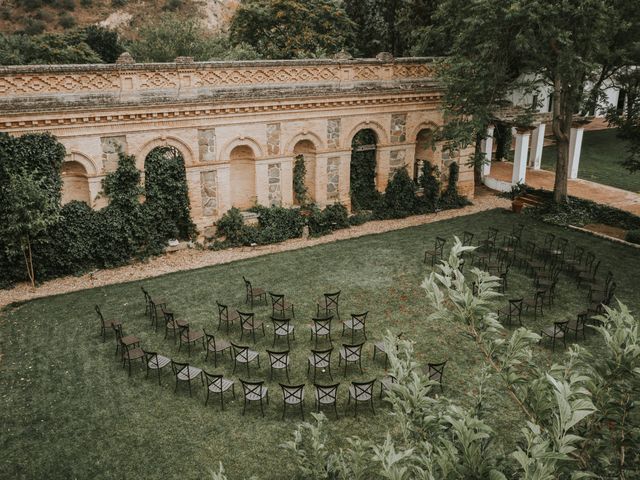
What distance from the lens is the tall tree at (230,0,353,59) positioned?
123 feet

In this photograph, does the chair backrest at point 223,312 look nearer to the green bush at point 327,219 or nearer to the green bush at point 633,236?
the green bush at point 327,219

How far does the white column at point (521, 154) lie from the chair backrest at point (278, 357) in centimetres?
1863

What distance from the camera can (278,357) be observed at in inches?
536

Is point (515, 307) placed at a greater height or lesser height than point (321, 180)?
lesser

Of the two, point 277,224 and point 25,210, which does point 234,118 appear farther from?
point 25,210

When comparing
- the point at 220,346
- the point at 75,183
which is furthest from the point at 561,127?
the point at 75,183

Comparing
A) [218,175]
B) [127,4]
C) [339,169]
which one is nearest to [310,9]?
[339,169]

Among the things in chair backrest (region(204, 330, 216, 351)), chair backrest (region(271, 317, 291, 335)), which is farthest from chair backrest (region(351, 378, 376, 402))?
chair backrest (region(204, 330, 216, 351))

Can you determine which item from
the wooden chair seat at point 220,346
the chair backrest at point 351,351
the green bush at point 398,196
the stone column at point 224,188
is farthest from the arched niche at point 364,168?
the wooden chair seat at point 220,346

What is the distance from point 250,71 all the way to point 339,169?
5.79 meters

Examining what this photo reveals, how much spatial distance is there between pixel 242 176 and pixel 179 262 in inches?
181

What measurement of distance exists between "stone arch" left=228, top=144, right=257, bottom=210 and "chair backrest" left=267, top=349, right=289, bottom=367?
33.0 feet

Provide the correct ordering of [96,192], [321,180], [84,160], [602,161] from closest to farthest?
[84,160]
[96,192]
[321,180]
[602,161]

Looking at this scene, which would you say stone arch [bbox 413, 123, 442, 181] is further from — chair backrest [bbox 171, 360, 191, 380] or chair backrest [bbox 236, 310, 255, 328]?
chair backrest [bbox 171, 360, 191, 380]
